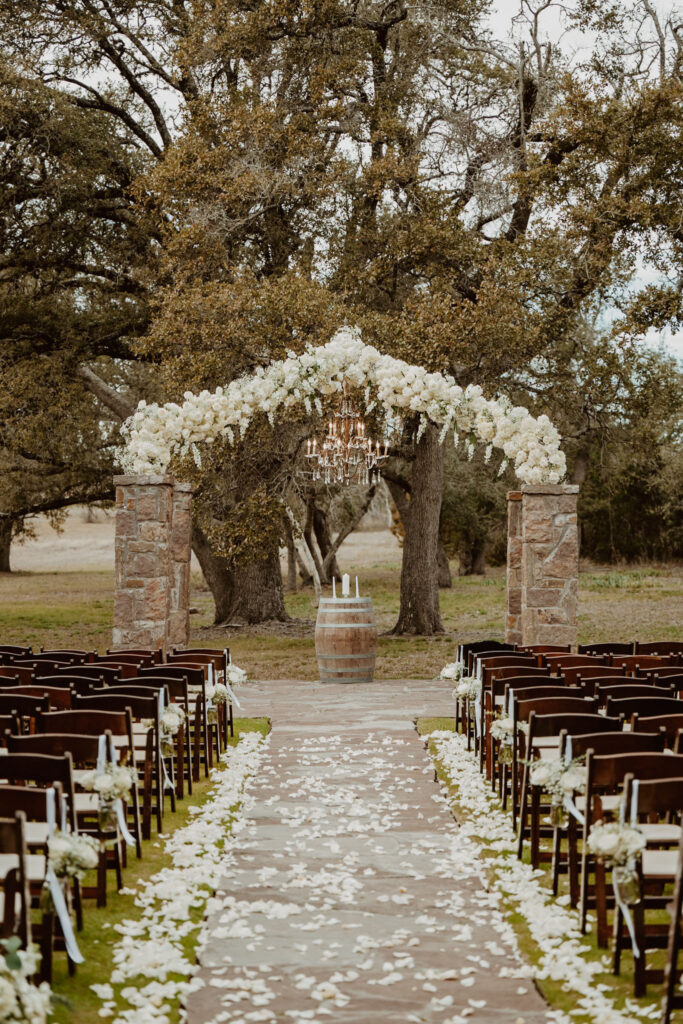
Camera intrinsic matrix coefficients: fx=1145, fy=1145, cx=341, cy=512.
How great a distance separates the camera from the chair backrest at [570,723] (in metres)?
5.82

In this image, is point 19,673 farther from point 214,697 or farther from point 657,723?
point 657,723

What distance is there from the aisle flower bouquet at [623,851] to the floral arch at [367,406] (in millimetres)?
8912

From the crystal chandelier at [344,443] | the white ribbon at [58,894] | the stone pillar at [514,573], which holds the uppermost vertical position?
the crystal chandelier at [344,443]

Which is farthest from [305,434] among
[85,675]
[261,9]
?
[85,675]

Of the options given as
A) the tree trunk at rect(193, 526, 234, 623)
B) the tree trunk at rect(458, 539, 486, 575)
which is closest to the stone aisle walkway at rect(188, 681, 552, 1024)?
the tree trunk at rect(193, 526, 234, 623)

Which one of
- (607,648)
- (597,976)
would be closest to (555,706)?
(597,976)

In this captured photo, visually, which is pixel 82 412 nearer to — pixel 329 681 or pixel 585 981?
pixel 329 681

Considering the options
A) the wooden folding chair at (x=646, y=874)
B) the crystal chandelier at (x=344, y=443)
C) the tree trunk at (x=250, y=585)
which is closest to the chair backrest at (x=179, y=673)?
the wooden folding chair at (x=646, y=874)

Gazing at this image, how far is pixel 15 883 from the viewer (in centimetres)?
363

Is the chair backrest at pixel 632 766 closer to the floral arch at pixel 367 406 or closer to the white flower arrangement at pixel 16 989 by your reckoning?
the white flower arrangement at pixel 16 989

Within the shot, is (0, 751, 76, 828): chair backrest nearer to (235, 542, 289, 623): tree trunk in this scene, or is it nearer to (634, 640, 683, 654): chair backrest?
(634, 640, 683, 654): chair backrest

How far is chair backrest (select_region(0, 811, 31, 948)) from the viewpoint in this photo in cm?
352

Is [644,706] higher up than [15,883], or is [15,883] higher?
[644,706]

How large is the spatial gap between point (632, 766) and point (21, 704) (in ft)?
11.9
